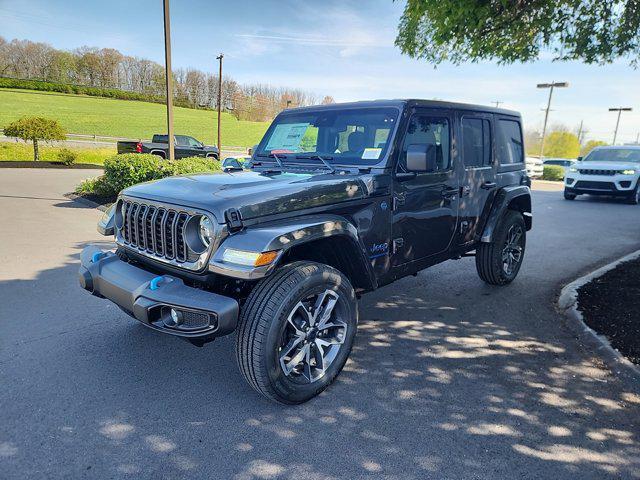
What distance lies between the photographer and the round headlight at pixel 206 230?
2705 mm

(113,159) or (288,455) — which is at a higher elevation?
(113,159)

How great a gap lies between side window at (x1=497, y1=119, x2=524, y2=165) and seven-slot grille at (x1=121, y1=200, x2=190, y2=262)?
145 inches

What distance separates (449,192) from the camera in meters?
4.04

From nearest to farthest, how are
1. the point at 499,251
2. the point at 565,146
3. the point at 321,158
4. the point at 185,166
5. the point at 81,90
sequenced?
the point at 321,158 → the point at 499,251 → the point at 185,166 → the point at 565,146 → the point at 81,90

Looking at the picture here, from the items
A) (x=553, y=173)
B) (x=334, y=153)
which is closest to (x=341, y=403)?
(x=334, y=153)

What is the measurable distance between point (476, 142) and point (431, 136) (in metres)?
0.86

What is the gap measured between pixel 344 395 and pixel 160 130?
171 ft

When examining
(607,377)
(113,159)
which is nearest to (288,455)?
(607,377)

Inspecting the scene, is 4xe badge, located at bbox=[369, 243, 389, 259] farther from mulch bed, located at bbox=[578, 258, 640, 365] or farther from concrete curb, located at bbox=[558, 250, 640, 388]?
mulch bed, located at bbox=[578, 258, 640, 365]

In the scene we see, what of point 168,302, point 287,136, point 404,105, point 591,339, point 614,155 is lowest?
point 591,339

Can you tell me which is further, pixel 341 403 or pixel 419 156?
pixel 419 156

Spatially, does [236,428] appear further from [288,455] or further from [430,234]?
[430,234]

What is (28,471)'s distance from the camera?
90.6 inches

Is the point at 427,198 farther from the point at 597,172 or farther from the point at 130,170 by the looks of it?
the point at 597,172
